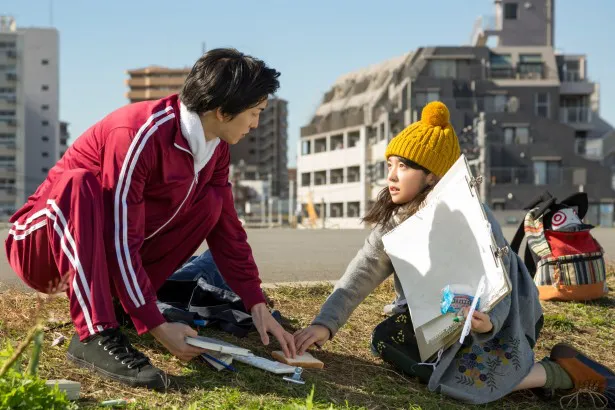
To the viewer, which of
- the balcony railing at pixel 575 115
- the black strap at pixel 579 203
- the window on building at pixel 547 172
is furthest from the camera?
the balcony railing at pixel 575 115

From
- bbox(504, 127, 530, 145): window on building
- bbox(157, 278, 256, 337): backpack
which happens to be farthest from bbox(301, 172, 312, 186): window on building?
bbox(157, 278, 256, 337): backpack

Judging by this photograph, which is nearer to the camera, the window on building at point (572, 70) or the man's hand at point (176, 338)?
the man's hand at point (176, 338)

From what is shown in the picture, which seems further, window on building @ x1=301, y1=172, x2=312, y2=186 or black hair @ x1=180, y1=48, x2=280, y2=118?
window on building @ x1=301, y1=172, x2=312, y2=186

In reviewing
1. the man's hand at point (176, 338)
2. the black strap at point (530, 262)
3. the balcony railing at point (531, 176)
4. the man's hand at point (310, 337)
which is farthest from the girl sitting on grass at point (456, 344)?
the balcony railing at point (531, 176)

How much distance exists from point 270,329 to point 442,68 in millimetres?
58994

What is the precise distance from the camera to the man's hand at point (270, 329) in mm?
3197

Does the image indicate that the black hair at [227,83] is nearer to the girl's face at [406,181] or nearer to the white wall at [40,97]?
the girl's face at [406,181]

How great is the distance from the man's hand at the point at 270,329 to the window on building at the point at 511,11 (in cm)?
6916

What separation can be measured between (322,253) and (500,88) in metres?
50.4

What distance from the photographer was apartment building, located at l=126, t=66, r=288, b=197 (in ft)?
384

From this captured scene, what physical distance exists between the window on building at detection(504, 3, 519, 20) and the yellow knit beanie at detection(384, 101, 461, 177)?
68.6m

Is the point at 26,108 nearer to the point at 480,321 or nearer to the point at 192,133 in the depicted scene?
the point at 192,133

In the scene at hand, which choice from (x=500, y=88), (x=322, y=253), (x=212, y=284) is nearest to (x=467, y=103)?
(x=500, y=88)

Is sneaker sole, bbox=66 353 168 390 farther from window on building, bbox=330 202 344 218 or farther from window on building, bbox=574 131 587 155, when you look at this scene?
window on building, bbox=330 202 344 218
